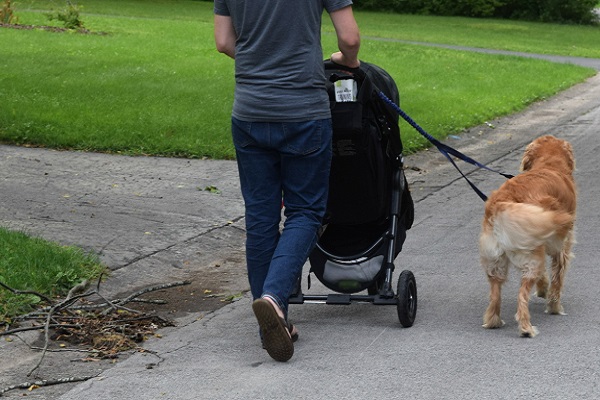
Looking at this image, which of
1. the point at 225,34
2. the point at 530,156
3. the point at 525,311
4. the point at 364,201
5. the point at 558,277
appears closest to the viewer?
the point at 225,34

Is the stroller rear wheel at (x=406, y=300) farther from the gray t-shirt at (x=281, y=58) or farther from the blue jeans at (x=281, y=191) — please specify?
the gray t-shirt at (x=281, y=58)

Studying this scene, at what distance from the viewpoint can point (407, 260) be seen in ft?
24.7

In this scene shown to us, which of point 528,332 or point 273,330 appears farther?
point 528,332

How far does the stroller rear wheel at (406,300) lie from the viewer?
5.75 m

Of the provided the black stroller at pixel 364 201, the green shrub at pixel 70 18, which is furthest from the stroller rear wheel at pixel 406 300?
the green shrub at pixel 70 18

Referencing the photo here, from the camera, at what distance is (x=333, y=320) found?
6121 mm

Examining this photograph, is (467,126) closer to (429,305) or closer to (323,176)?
(429,305)

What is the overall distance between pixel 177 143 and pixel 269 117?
20.9ft

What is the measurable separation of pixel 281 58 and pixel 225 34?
0.38 meters

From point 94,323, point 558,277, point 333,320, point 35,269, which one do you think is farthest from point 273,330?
point 35,269

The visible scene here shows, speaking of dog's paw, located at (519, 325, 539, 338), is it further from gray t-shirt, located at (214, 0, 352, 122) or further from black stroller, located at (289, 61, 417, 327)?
gray t-shirt, located at (214, 0, 352, 122)

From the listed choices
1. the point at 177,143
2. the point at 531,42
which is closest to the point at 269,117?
the point at 177,143

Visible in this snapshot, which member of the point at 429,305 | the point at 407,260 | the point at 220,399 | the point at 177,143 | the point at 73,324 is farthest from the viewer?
the point at 177,143

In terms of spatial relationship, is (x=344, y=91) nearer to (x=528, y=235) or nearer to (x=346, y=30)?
(x=346, y=30)
